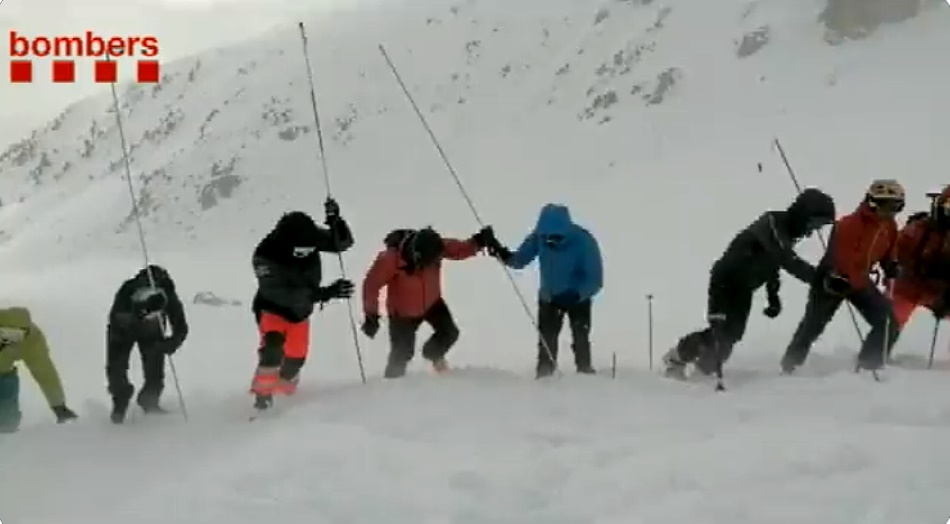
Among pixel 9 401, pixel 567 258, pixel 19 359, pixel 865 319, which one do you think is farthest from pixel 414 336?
pixel 865 319

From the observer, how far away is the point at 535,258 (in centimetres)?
1012

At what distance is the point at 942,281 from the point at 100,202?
122ft

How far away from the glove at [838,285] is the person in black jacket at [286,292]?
4132mm

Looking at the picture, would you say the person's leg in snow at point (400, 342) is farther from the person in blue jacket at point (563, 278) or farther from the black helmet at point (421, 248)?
the person in blue jacket at point (563, 278)

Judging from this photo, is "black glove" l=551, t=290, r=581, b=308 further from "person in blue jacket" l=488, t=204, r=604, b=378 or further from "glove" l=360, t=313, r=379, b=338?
"glove" l=360, t=313, r=379, b=338

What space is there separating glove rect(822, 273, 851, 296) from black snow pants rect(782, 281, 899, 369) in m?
0.08

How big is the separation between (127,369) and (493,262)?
15.3 metres

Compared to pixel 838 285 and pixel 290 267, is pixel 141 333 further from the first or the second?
pixel 838 285

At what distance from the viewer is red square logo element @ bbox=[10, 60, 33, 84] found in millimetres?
22969

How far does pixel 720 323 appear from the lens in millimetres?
9719

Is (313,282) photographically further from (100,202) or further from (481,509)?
(100,202)

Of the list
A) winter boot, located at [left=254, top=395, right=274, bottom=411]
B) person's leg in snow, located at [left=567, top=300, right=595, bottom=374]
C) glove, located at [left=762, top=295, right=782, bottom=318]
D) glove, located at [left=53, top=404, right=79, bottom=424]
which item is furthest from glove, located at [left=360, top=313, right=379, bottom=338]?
glove, located at [left=762, top=295, right=782, bottom=318]

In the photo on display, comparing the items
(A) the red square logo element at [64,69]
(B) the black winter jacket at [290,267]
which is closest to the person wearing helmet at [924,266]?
(B) the black winter jacket at [290,267]

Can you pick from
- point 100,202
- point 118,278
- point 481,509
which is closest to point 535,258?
point 481,509
